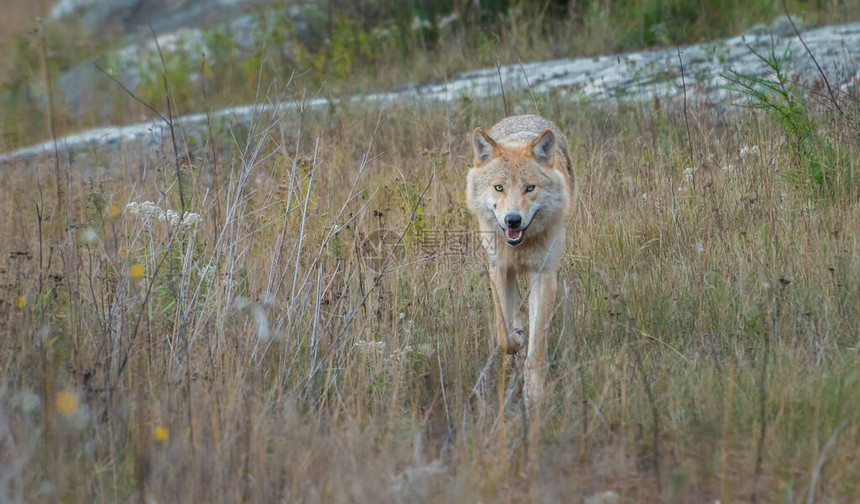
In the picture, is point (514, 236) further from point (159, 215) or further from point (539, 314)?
point (159, 215)

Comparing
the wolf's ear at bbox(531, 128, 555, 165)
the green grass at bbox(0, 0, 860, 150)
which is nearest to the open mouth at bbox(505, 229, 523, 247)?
the wolf's ear at bbox(531, 128, 555, 165)

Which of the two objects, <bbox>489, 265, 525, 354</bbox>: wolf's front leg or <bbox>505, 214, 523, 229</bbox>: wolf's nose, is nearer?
<bbox>505, 214, 523, 229</bbox>: wolf's nose

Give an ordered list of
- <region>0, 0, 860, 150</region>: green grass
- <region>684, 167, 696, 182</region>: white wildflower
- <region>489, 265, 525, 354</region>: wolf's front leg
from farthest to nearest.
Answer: <region>0, 0, 860, 150</region>: green grass, <region>684, 167, 696, 182</region>: white wildflower, <region>489, 265, 525, 354</region>: wolf's front leg

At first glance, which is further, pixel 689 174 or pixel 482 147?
pixel 689 174

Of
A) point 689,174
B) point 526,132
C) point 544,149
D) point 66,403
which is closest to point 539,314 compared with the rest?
point 544,149

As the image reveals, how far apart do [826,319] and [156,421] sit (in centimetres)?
294

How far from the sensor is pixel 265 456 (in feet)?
9.34

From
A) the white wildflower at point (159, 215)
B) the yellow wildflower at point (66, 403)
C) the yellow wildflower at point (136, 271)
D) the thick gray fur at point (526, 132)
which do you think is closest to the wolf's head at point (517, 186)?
the thick gray fur at point (526, 132)

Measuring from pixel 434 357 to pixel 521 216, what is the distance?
95 centimetres

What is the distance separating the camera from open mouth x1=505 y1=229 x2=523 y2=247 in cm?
448

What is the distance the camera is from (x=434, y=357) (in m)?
4.20

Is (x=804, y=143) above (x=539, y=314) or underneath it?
above

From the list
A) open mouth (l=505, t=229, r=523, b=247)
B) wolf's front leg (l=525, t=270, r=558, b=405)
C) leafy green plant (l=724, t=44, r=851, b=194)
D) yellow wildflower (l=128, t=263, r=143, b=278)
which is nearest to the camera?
yellow wildflower (l=128, t=263, r=143, b=278)

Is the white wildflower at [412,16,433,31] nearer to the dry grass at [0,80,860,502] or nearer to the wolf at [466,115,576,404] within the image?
the dry grass at [0,80,860,502]
